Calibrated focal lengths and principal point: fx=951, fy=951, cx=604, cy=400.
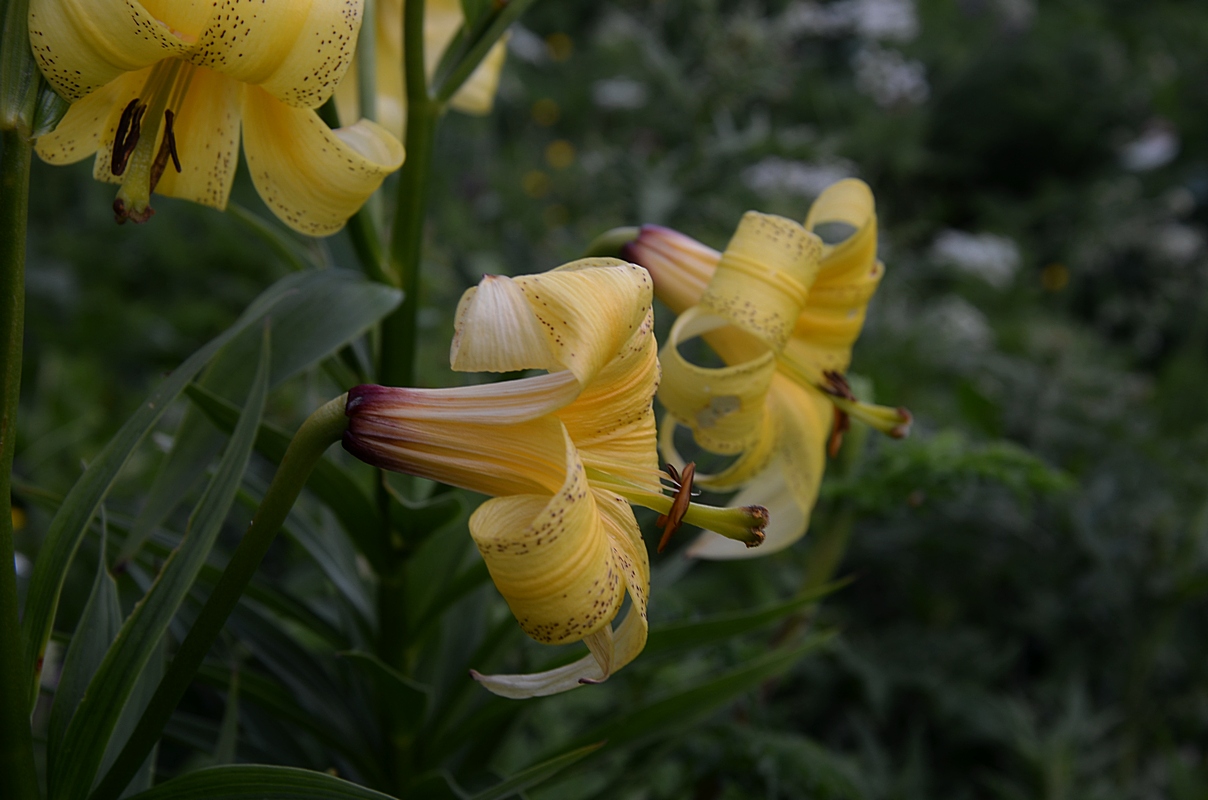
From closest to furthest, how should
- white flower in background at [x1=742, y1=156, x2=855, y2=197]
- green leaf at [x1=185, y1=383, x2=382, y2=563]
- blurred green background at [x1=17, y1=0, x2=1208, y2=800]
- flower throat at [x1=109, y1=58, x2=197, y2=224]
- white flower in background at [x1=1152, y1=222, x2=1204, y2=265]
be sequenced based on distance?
1. flower throat at [x1=109, y1=58, x2=197, y2=224]
2. green leaf at [x1=185, y1=383, x2=382, y2=563]
3. blurred green background at [x1=17, y1=0, x2=1208, y2=800]
4. white flower in background at [x1=742, y1=156, x2=855, y2=197]
5. white flower in background at [x1=1152, y1=222, x2=1204, y2=265]

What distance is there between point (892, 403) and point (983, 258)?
119 centimetres

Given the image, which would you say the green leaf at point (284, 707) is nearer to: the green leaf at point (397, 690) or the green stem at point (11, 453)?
the green leaf at point (397, 690)

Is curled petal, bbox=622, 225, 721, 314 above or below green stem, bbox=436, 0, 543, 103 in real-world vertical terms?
below

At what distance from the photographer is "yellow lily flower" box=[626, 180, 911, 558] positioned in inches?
27.8

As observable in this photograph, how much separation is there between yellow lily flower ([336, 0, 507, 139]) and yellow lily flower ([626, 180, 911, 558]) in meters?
0.33

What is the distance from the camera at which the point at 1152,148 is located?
3.04m

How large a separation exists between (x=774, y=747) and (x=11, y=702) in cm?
62

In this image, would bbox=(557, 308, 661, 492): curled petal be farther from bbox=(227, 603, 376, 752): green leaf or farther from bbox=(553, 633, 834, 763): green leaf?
bbox=(227, 603, 376, 752): green leaf

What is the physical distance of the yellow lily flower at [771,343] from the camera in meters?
0.71

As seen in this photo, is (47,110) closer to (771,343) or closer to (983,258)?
(771,343)

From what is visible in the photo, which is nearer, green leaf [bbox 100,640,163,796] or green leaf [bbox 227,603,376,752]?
green leaf [bbox 100,640,163,796]

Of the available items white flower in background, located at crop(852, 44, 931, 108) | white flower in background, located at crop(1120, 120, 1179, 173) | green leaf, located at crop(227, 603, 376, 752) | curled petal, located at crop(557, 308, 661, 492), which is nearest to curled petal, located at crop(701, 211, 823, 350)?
curled petal, located at crop(557, 308, 661, 492)

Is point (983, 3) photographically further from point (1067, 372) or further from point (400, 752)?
point (400, 752)

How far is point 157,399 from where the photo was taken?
564 mm
